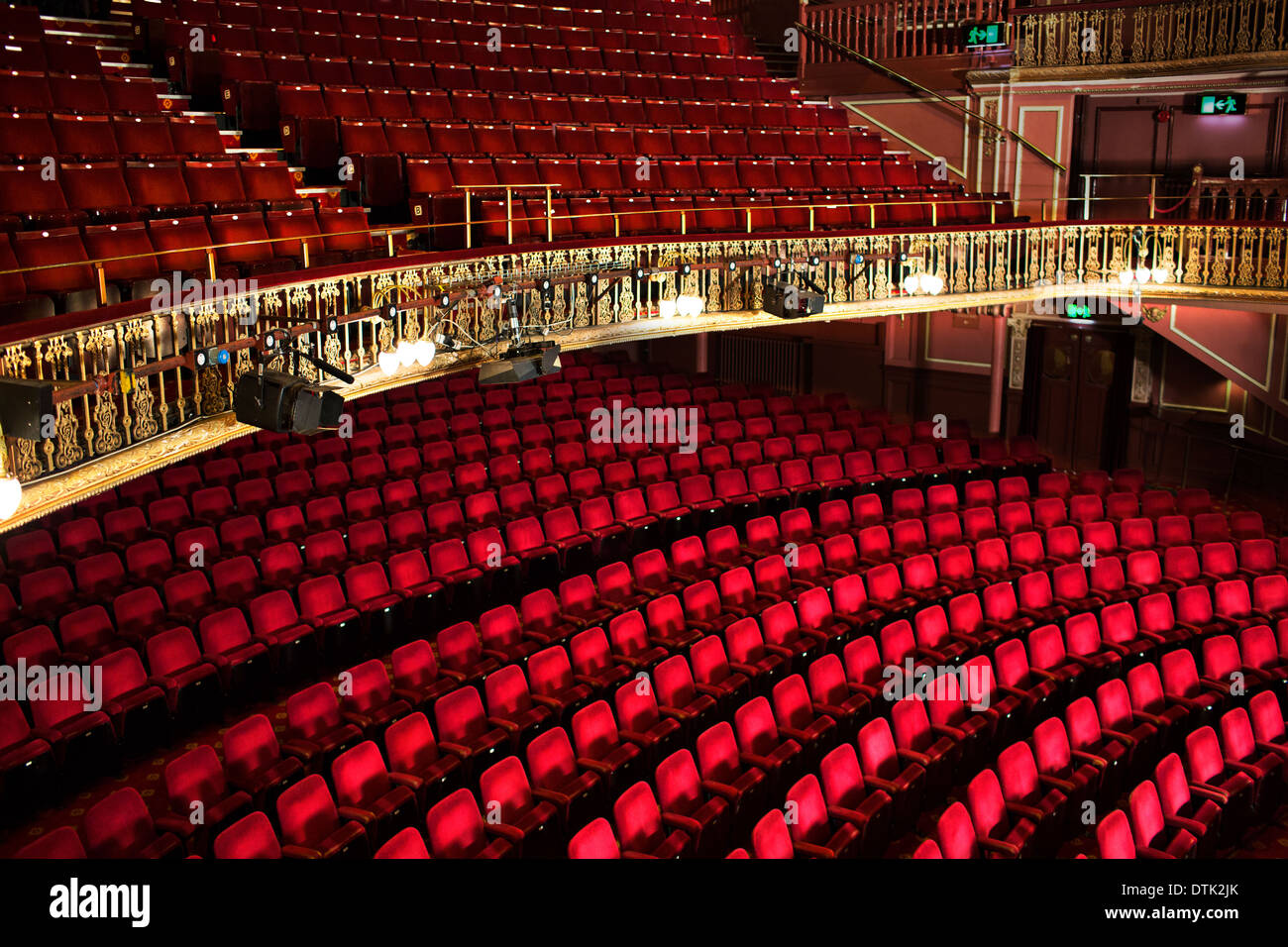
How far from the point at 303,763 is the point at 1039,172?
5954mm

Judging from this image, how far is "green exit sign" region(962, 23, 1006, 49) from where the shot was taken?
7.27 m

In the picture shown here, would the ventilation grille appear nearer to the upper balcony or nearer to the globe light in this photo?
the upper balcony

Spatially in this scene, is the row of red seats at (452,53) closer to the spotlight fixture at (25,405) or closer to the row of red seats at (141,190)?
the row of red seats at (141,190)

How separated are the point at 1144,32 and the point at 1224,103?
62 centimetres

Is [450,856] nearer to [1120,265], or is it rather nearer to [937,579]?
[937,579]

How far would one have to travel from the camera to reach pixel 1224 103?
21.5ft

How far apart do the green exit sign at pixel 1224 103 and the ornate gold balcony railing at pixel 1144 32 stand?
8.4 inches

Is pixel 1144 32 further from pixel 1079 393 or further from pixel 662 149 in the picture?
pixel 662 149

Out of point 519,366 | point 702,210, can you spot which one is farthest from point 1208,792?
point 702,210

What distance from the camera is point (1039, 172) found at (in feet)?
24.1

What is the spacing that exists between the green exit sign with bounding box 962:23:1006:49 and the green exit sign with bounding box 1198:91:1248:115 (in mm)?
1259

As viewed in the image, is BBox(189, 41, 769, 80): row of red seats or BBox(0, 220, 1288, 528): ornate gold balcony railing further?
BBox(189, 41, 769, 80): row of red seats

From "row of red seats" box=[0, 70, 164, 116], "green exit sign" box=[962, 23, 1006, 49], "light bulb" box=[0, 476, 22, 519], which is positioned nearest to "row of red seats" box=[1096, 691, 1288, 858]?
"light bulb" box=[0, 476, 22, 519]

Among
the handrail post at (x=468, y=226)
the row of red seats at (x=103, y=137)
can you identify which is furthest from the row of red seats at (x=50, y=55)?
the handrail post at (x=468, y=226)
